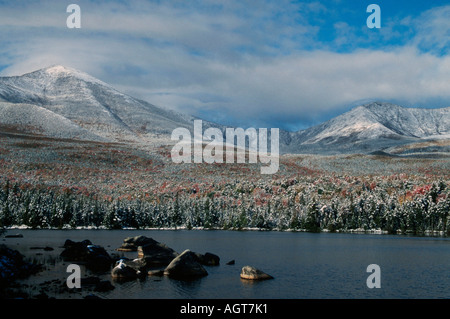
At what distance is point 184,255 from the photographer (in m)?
53.5

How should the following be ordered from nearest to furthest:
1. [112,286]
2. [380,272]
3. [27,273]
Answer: [112,286], [27,273], [380,272]

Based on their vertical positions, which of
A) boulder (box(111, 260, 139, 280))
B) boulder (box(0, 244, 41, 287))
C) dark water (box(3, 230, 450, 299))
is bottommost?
dark water (box(3, 230, 450, 299))

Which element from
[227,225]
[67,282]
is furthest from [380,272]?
[227,225]

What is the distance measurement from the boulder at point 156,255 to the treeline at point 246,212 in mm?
81159

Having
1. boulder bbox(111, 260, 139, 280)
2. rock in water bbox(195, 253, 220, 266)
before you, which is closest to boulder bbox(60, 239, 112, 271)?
boulder bbox(111, 260, 139, 280)

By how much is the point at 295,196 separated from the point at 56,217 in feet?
346

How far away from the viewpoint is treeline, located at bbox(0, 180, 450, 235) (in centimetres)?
13688

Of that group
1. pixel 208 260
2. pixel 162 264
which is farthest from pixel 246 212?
pixel 162 264

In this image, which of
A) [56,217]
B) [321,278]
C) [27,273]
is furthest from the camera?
[56,217]

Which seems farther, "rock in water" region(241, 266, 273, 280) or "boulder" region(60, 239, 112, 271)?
"boulder" region(60, 239, 112, 271)

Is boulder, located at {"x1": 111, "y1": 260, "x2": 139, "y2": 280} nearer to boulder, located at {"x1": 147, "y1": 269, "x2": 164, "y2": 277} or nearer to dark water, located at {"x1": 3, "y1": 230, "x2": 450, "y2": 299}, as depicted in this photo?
dark water, located at {"x1": 3, "y1": 230, "x2": 450, "y2": 299}

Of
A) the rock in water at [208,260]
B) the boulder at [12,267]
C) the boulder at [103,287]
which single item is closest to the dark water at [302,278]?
the boulder at [103,287]

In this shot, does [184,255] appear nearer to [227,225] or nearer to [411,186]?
[227,225]

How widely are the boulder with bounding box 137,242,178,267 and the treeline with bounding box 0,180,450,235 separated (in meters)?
81.2
